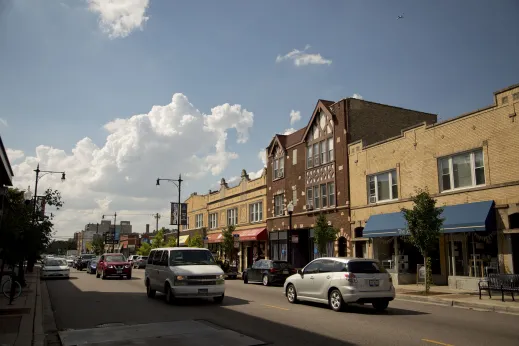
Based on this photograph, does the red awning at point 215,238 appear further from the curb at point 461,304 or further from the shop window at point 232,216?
the curb at point 461,304

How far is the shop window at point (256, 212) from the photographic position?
42.5 m

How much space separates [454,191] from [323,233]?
9.20m

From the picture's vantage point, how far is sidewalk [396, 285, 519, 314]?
1452 centimetres

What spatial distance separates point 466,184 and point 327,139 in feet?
41.3

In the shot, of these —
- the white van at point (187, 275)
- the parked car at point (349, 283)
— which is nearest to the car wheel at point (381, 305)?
the parked car at point (349, 283)

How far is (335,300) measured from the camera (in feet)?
45.1

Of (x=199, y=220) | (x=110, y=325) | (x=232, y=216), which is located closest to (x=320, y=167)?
(x=232, y=216)

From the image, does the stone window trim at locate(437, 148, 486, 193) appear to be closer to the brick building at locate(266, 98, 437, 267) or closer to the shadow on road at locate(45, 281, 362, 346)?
the brick building at locate(266, 98, 437, 267)

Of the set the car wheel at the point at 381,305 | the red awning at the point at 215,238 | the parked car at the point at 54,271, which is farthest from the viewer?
the red awning at the point at 215,238

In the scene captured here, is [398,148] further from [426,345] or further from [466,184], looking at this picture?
[426,345]

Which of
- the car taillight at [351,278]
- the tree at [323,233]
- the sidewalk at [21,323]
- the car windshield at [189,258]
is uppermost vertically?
the tree at [323,233]

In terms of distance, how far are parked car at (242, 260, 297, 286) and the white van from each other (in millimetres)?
9917

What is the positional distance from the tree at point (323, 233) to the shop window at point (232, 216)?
1864 centimetres

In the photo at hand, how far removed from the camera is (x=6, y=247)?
14.2 m
